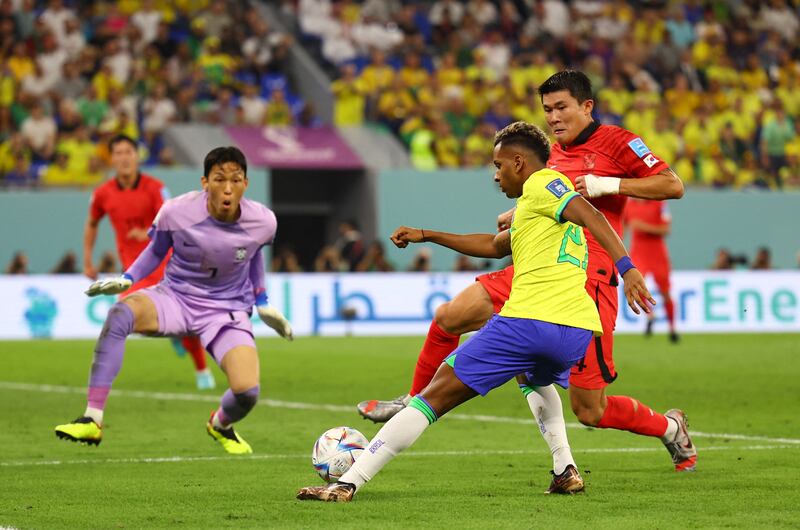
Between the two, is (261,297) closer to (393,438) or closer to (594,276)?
(594,276)

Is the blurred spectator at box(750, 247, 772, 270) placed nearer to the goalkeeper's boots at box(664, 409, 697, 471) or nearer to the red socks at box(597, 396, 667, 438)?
the goalkeeper's boots at box(664, 409, 697, 471)

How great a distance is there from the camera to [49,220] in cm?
2255

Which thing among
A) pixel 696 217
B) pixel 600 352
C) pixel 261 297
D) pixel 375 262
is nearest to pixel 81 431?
pixel 261 297

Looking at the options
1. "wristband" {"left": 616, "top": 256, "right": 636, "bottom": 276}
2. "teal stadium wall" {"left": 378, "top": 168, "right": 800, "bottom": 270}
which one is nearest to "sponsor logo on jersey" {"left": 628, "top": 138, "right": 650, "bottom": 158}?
"wristband" {"left": 616, "top": 256, "right": 636, "bottom": 276}

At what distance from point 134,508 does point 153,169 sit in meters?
16.3

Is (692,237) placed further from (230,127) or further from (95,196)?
(95,196)

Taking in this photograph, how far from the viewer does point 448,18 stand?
28.2 meters

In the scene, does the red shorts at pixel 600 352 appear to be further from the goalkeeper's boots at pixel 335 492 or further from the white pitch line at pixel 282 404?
the white pitch line at pixel 282 404

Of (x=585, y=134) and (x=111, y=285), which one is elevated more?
(x=585, y=134)

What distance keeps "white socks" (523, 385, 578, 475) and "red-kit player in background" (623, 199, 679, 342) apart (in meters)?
12.0

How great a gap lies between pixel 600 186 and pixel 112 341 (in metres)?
3.05

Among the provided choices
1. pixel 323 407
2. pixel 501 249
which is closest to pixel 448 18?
pixel 323 407

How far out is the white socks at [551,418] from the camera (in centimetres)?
707

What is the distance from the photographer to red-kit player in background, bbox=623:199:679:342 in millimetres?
19047
